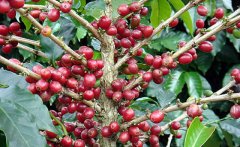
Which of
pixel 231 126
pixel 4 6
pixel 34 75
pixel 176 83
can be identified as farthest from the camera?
pixel 176 83

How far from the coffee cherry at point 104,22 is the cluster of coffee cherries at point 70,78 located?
2.2 inches

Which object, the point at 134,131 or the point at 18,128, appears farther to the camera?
the point at 134,131

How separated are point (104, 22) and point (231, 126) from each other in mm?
533

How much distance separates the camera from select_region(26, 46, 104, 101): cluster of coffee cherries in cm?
70

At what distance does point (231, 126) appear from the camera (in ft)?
3.70

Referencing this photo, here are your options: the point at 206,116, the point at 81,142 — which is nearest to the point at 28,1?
the point at 81,142

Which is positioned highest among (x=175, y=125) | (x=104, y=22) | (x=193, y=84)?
(x=104, y=22)

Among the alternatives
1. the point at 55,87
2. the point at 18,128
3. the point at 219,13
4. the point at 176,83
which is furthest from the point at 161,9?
the point at 176,83

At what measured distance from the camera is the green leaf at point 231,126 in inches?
43.4

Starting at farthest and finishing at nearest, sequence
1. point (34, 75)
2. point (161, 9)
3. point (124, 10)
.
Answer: point (161, 9) → point (124, 10) → point (34, 75)

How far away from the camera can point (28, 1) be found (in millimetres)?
1027

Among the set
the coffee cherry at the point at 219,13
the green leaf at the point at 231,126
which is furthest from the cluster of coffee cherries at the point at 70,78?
the green leaf at the point at 231,126

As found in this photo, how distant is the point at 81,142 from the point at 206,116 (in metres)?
A: 0.73

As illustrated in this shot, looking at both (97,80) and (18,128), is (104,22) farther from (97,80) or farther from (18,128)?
(18,128)
